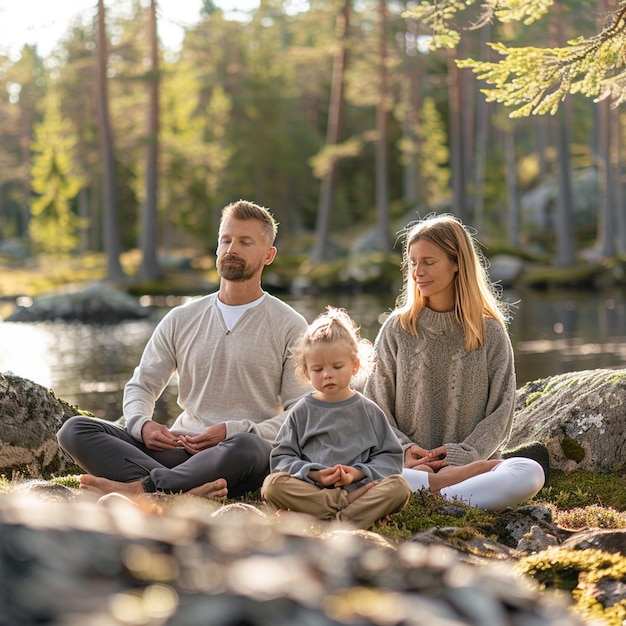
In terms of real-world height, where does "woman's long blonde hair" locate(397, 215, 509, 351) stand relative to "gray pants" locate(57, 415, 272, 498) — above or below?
above

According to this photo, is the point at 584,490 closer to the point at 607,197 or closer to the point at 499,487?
the point at 499,487

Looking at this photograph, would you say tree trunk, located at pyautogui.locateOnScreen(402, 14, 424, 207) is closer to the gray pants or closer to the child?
the gray pants

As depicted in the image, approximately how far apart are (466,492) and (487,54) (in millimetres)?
32721

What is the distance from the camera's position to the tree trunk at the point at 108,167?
30.8 metres

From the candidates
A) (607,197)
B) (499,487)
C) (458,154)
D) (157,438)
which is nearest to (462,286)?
(499,487)

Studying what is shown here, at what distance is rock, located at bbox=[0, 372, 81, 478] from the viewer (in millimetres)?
6543

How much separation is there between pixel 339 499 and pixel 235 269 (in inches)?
67.9

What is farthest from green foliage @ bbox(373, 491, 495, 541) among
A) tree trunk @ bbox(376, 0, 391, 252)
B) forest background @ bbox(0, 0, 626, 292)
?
tree trunk @ bbox(376, 0, 391, 252)

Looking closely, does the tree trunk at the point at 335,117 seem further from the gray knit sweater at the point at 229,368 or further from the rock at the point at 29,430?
the gray knit sweater at the point at 229,368

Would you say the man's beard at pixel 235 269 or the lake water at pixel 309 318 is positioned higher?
the man's beard at pixel 235 269

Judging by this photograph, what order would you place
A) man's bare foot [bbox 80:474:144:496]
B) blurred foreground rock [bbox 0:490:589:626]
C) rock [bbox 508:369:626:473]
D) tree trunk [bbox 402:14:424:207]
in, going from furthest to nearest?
tree trunk [bbox 402:14:424:207]
rock [bbox 508:369:626:473]
man's bare foot [bbox 80:474:144:496]
blurred foreground rock [bbox 0:490:589:626]

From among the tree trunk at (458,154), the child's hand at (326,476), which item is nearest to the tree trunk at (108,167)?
the tree trunk at (458,154)

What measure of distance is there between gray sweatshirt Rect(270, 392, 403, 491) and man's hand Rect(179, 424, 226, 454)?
0.70 metres

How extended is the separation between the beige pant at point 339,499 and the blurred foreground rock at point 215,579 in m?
2.78
